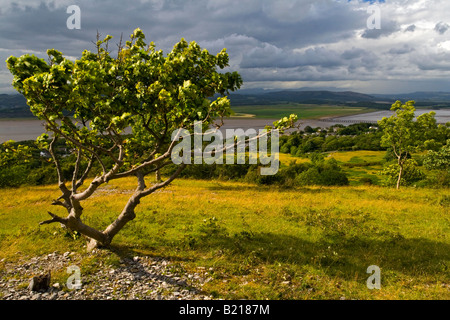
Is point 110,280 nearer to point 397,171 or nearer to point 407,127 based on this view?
point 407,127

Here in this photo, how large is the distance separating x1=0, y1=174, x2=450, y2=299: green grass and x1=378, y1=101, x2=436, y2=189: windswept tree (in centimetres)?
1077

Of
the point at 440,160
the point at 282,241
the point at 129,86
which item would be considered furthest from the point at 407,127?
the point at 129,86

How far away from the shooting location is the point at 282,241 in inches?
578

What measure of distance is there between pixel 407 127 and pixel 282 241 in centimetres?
2777

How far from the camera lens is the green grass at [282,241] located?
10.4 m

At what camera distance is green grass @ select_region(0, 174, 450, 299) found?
10445mm

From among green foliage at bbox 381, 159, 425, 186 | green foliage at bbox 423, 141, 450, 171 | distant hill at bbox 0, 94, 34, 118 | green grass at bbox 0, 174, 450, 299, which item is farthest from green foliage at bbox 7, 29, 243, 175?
distant hill at bbox 0, 94, 34, 118

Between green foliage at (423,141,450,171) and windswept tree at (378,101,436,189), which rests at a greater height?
windswept tree at (378,101,436,189)

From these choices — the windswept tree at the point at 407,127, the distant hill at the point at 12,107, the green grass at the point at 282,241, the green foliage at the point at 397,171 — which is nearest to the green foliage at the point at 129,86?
the green grass at the point at 282,241

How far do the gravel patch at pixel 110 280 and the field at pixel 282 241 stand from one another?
20.5 inches

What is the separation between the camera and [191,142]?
1164 centimetres

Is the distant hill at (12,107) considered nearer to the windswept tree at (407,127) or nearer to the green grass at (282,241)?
the green grass at (282,241)

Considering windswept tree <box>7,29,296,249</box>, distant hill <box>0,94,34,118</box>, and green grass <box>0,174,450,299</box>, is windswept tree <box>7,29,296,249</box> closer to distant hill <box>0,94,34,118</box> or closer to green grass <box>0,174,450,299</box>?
green grass <box>0,174,450,299</box>
